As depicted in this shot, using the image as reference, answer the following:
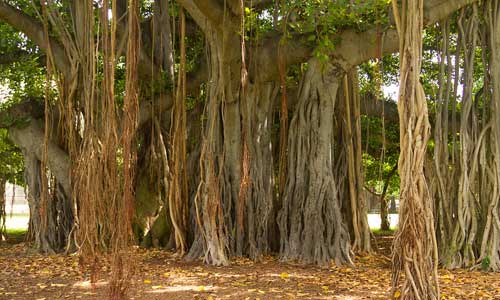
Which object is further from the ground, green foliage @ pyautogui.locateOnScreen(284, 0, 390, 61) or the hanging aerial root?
green foliage @ pyautogui.locateOnScreen(284, 0, 390, 61)

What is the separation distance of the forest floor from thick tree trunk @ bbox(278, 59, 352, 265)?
25 cm

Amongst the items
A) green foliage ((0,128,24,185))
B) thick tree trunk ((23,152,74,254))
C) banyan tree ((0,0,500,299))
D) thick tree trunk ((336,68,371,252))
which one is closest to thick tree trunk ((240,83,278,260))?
banyan tree ((0,0,500,299))

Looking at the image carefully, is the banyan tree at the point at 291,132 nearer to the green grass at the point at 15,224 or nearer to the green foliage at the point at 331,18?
the green foliage at the point at 331,18

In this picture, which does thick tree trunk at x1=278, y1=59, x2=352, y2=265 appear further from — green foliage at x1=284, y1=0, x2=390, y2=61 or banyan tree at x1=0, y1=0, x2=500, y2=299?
green foliage at x1=284, y1=0, x2=390, y2=61

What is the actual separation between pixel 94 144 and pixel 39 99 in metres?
4.62

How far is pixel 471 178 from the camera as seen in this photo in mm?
6125

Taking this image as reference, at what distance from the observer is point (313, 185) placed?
20.5 ft

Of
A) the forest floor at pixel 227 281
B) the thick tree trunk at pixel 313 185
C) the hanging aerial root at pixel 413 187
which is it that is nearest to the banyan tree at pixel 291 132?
the thick tree trunk at pixel 313 185

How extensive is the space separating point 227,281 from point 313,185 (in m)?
1.65

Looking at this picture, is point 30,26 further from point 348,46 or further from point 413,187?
point 413,187

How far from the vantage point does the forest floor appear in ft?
14.8

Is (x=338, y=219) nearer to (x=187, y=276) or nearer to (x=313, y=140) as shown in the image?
(x=313, y=140)

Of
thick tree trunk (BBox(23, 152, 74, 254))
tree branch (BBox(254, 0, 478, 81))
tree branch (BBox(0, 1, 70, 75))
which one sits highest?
tree branch (BBox(0, 1, 70, 75))

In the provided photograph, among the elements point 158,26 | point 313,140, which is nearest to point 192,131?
point 158,26
